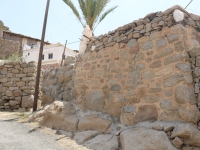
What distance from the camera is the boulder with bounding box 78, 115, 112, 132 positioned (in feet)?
14.0

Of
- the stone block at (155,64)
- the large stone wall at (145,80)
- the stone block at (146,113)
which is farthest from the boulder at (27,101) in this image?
the stone block at (155,64)

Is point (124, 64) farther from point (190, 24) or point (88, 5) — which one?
point (88, 5)

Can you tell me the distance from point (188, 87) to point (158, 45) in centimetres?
110

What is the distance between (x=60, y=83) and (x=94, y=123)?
9.55 ft

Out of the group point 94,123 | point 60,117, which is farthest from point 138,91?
point 60,117

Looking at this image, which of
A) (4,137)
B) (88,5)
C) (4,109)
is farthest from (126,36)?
(88,5)

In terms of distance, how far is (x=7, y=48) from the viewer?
21188mm

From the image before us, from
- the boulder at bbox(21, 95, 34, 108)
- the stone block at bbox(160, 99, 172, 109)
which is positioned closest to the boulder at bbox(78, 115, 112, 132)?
the stone block at bbox(160, 99, 172, 109)

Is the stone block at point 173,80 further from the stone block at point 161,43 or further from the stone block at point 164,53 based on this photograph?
the stone block at point 161,43

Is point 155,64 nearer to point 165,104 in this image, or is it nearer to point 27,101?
point 165,104

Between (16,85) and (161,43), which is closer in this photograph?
(161,43)

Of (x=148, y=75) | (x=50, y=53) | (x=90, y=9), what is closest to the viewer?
(x=148, y=75)

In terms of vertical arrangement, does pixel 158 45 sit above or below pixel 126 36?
below

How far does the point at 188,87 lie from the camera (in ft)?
11.0
